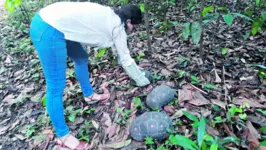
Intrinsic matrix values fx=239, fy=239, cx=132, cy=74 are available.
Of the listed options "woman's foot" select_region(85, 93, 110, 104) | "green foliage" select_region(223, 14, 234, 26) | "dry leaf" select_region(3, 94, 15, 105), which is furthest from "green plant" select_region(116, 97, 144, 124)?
"dry leaf" select_region(3, 94, 15, 105)

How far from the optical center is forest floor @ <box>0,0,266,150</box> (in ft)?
8.48

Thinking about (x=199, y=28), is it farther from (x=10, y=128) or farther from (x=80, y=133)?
(x=10, y=128)

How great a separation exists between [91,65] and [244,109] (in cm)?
257

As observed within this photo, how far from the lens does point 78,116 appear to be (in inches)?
126

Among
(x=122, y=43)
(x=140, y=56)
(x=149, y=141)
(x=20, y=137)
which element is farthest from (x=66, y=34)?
(x=140, y=56)

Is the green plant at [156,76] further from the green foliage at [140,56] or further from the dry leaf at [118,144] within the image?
the dry leaf at [118,144]

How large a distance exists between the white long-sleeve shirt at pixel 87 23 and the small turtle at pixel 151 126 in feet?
2.66

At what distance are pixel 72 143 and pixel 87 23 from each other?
1.35 metres

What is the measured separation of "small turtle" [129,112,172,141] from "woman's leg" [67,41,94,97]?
100 centimetres

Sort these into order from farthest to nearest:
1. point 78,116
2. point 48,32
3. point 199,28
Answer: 1. point 78,116
2. point 199,28
3. point 48,32

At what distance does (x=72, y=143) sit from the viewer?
2717mm

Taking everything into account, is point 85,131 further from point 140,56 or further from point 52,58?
point 140,56

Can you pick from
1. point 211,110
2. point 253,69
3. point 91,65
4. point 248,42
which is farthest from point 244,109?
point 91,65

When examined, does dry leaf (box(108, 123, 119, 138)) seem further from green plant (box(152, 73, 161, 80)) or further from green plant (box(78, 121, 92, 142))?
green plant (box(152, 73, 161, 80))
